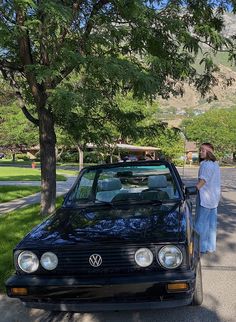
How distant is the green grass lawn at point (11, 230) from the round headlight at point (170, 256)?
2247 millimetres

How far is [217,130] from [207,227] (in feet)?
252

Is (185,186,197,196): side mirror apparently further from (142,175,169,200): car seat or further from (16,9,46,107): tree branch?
(16,9,46,107): tree branch

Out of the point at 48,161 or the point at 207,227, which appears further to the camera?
the point at 48,161

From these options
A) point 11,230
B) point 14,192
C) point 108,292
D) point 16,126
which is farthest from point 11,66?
point 16,126

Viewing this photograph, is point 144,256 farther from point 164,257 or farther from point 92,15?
point 92,15

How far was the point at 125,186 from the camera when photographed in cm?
569

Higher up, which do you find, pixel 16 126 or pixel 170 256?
pixel 16 126

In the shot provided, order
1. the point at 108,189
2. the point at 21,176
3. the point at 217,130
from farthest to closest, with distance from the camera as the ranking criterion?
the point at 217,130, the point at 21,176, the point at 108,189

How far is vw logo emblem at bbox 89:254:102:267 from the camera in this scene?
12.7 feet

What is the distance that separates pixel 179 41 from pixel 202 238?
435 cm

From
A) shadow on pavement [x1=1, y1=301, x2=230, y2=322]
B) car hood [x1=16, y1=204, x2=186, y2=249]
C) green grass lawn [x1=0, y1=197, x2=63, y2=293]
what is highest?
car hood [x1=16, y1=204, x2=186, y2=249]

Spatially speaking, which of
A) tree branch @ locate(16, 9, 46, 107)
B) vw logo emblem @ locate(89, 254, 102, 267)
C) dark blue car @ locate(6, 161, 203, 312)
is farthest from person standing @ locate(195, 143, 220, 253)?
tree branch @ locate(16, 9, 46, 107)

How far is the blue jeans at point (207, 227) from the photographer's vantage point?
675 cm

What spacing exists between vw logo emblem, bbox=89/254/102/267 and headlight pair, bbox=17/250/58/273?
0.33 m
